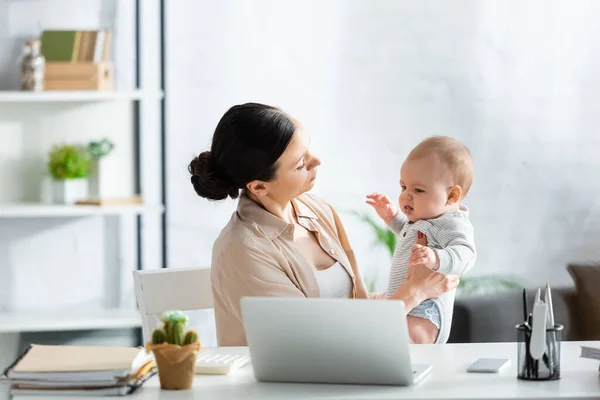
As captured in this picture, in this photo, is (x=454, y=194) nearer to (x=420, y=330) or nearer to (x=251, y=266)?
(x=420, y=330)

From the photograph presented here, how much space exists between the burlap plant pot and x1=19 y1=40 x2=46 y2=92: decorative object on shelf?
203 centimetres

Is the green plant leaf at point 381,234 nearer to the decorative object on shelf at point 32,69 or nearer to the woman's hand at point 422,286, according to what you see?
the decorative object on shelf at point 32,69

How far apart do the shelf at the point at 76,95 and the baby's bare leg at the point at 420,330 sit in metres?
1.52

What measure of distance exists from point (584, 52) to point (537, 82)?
0.78 ft

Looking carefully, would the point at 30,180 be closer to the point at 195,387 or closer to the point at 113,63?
the point at 113,63

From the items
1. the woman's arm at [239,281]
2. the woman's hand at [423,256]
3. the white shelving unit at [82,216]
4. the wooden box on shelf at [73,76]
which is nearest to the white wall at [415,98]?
the white shelving unit at [82,216]

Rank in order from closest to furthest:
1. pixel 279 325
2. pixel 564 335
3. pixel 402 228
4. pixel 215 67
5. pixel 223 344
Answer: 1. pixel 279 325
2. pixel 223 344
3. pixel 402 228
4. pixel 564 335
5. pixel 215 67

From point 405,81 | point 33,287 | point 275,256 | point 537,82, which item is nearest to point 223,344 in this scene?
point 275,256

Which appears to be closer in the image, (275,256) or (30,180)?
(275,256)

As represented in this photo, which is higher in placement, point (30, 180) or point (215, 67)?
point (215, 67)

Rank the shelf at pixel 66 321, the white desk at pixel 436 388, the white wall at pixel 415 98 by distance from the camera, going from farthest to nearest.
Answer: the white wall at pixel 415 98 < the shelf at pixel 66 321 < the white desk at pixel 436 388

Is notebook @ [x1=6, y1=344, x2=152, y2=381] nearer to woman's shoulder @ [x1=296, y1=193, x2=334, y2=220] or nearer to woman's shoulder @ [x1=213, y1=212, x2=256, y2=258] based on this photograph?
woman's shoulder @ [x1=213, y1=212, x2=256, y2=258]

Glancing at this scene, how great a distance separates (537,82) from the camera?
13.2 feet

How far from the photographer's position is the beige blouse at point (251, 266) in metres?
2.24
